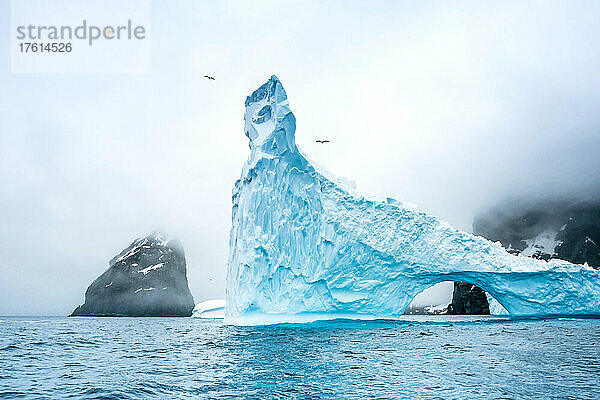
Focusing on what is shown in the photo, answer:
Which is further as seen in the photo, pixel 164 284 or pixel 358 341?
pixel 164 284

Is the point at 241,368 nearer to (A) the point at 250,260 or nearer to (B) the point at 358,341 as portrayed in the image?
(B) the point at 358,341

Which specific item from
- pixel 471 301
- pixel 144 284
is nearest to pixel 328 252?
pixel 471 301

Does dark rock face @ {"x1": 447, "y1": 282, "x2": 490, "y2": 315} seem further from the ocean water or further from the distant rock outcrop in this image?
the ocean water

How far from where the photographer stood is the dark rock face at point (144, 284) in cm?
7675

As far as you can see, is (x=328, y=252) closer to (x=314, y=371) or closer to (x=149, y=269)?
(x=314, y=371)

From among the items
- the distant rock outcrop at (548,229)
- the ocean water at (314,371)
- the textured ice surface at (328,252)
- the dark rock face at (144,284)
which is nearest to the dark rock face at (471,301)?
the distant rock outcrop at (548,229)

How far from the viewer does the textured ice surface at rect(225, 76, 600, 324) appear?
20.1m

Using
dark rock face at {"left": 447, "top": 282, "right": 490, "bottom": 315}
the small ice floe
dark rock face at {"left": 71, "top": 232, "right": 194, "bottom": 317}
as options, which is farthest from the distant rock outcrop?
the small ice floe

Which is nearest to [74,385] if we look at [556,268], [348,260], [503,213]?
[348,260]

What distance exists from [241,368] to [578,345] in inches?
355

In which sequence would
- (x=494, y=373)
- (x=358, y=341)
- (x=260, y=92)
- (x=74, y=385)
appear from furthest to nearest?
(x=260, y=92) → (x=358, y=341) → (x=494, y=373) → (x=74, y=385)

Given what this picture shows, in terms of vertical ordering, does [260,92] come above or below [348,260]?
above

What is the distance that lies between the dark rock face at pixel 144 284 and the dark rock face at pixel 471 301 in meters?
50.7

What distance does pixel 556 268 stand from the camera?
70.9ft
